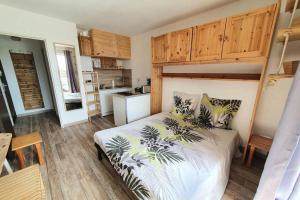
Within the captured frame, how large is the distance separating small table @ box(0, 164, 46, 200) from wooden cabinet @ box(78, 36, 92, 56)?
118 inches

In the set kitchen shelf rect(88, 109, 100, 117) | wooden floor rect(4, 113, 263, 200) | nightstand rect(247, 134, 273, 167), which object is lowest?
wooden floor rect(4, 113, 263, 200)

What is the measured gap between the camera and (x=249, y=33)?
1.58 meters

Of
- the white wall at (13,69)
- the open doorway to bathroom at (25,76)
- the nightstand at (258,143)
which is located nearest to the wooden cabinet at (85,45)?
the open doorway to bathroom at (25,76)

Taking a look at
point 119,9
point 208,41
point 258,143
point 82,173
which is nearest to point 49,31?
point 119,9

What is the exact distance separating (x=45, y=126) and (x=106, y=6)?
324 centimetres

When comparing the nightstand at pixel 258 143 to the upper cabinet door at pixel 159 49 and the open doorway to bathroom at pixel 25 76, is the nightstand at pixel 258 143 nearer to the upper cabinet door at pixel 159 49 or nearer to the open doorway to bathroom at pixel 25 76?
the upper cabinet door at pixel 159 49

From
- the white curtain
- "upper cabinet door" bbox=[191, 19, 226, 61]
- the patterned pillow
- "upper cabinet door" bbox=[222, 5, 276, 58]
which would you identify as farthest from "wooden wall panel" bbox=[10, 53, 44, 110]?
the white curtain

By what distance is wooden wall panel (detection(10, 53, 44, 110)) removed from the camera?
12.5 ft

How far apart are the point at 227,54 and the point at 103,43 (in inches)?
125

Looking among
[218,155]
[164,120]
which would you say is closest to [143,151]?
[218,155]

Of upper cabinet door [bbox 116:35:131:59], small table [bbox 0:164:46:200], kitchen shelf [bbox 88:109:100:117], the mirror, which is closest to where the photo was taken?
small table [bbox 0:164:46:200]

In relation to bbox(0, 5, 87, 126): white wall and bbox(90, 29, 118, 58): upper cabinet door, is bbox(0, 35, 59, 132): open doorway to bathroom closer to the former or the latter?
bbox(0, 5, 87, 126): white wall

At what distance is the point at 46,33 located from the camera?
2.66 metres

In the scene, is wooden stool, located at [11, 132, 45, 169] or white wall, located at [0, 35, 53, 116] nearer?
wooden stool, located at [11, 132, 45, 169]
